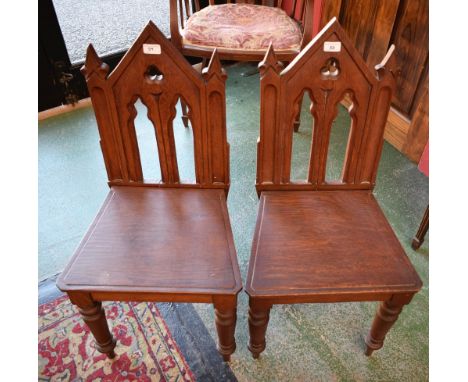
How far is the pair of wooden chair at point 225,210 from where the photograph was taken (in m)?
1.01

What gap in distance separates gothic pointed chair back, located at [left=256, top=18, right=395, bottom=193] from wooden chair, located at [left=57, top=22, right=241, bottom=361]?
14 cm

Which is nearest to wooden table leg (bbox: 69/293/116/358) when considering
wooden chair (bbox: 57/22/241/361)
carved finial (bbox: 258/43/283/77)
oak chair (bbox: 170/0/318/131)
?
wooden chair (bbox: 57/22/241/361)

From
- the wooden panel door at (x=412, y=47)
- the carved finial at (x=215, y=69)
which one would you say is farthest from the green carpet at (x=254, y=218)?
the carved finial at (x=215, y=69)

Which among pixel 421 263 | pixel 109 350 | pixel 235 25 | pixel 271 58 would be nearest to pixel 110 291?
pixel 109 350

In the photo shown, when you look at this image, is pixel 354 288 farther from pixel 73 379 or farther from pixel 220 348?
pixel 73 379

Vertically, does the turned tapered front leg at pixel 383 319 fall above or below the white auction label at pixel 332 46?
below

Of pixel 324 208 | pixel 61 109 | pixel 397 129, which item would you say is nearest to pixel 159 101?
pixel 324 208

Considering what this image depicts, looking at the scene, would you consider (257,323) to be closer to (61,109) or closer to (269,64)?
(269,64)

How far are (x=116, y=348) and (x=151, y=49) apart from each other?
39.1 inches

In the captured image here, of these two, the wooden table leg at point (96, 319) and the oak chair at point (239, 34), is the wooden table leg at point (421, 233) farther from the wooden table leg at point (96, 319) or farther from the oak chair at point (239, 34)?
the wooden table leg at point (96, 319)

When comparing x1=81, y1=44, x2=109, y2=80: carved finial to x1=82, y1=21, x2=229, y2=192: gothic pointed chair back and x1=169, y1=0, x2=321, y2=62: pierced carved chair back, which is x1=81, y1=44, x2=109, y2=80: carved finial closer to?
x1=82, y1=21, x2=229, y2=192: gothic pointed chair back

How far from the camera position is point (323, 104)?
112 centimetres

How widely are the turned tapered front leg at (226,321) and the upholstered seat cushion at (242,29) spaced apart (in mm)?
1238

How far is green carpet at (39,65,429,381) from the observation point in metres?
1.29
